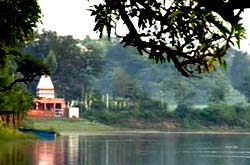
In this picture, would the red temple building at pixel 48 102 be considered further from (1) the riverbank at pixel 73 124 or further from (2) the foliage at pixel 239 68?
(2) the foliage at pixel 239 68

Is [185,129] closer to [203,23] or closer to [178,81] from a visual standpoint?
[178,81]

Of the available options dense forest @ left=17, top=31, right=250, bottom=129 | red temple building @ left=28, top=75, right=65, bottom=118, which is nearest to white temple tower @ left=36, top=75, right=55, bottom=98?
red temple building @ left=28, top=75, right=65, bottom=118

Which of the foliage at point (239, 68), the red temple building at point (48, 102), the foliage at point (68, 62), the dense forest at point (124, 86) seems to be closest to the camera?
the red temple building at point (48, 102)

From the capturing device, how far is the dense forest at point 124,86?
83812 mm

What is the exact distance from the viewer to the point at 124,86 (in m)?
92.9

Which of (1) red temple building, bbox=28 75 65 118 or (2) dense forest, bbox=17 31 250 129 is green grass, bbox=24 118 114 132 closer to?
(1) red temple building, bbox=28 75 65 118

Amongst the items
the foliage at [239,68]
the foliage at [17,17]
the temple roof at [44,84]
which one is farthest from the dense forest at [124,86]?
the foliage at [17,17]

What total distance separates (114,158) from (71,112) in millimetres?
48512

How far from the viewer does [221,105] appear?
288 feet

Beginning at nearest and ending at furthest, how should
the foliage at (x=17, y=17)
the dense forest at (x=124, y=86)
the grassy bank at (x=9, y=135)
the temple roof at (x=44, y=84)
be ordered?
the foliage at (x=17, y=17) < the grassy bank at (x=9, y=135) < the temple roof at (x=44, y=84) < the dense forest at (x=124, y=86)

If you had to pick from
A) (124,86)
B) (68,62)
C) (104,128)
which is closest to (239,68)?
(124,86)

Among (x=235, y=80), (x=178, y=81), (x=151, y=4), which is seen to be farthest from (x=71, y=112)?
(x=151, y=4)

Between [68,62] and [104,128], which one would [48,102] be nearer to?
[104,128]

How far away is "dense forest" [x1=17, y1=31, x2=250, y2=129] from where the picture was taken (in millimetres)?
83812
